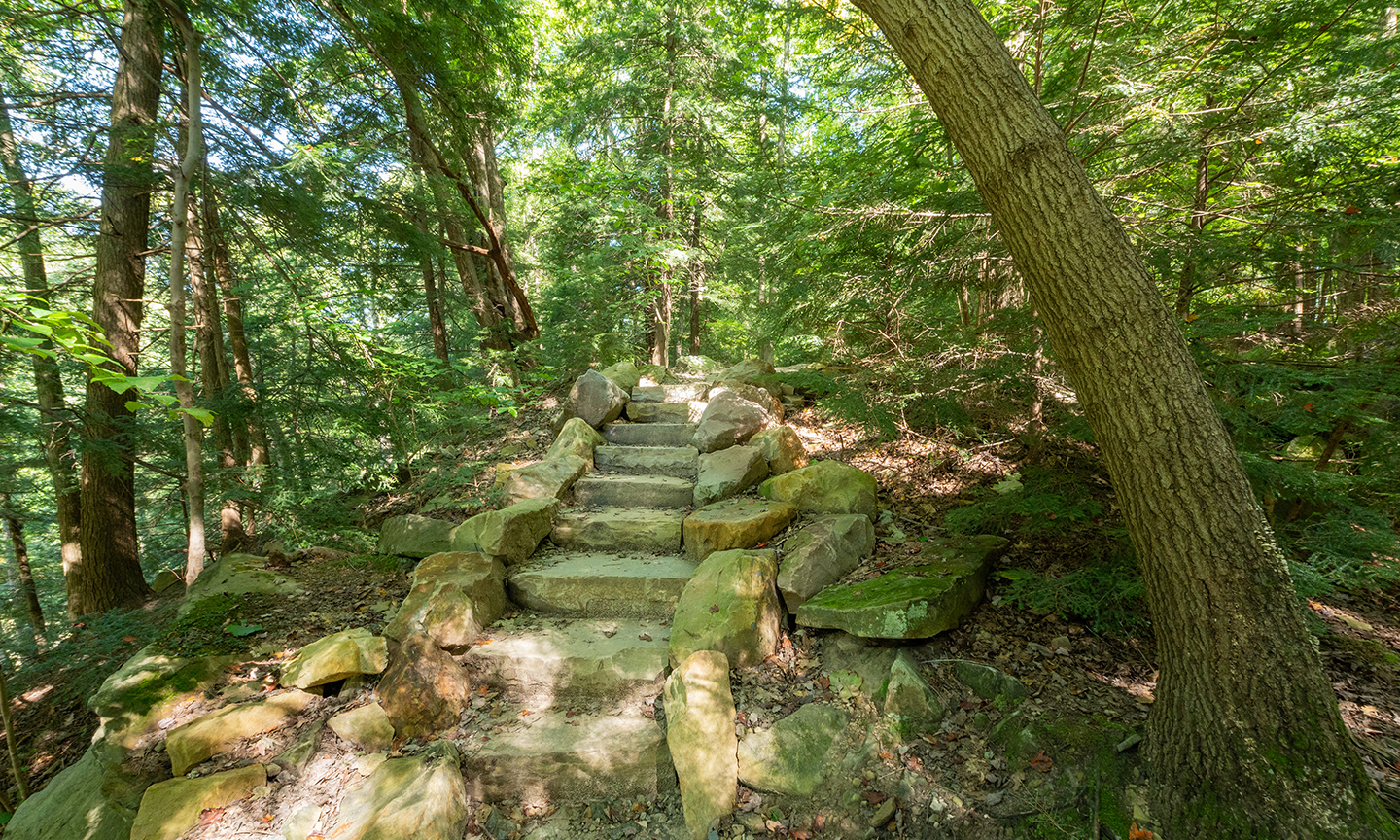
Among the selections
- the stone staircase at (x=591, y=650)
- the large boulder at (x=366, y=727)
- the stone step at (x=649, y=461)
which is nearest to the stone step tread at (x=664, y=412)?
the stone step at (x=649, y=461)

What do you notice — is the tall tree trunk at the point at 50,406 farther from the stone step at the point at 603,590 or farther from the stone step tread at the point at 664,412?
the stone step tread at the point at 664,412

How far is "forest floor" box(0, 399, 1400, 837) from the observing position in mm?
2383

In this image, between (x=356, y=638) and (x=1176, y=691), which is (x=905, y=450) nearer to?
(x=1176, y=691)

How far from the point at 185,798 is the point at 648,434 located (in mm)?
4711

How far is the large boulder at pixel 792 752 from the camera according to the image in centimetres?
265

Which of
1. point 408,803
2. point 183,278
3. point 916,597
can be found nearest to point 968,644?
point 916,597

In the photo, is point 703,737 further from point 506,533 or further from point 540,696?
point 506,533

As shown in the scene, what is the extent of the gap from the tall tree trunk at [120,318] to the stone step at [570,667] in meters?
3.58

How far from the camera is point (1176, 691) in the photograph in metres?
2.07

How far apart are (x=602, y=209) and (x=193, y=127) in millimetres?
5698

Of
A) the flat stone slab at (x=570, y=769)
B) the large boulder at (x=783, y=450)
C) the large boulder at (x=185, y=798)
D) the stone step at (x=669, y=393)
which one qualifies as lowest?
the flat stone slab at (x=570, y=769)

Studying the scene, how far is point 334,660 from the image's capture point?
121 inches

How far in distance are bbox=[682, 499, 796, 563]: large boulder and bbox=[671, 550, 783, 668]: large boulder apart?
46 cm

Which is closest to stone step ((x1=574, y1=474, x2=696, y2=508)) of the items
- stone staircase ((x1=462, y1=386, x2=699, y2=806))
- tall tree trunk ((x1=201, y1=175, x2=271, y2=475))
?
stone staircase ((x1=462, y1=386, x2=699, y2=806))
